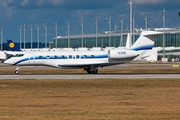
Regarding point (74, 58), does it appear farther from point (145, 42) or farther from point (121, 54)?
point (145, 42)

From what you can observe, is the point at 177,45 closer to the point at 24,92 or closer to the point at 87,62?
the point at 87,62

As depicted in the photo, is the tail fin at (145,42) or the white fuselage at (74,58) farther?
the tail fin at (145,42)

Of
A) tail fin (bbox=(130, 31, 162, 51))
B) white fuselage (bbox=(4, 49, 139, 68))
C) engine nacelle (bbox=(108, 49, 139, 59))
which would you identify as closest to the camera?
engine nacelle (bbox=(108, 49, 139, 59))

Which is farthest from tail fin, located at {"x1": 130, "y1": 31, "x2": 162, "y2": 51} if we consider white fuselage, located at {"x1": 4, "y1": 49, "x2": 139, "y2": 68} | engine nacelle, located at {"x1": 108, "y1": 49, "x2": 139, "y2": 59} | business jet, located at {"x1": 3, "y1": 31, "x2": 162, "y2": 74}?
engine nacelle, located at {"x1": 108, "y1": 49, "x2": 139, "y2": 59}

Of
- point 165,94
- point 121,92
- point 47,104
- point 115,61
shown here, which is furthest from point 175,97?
point 115,61

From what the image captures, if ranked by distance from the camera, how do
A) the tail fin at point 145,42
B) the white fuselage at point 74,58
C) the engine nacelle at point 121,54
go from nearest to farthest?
the engine nacelle at point 121,54 < the white fuselage at point 74,58 < the tail fin at point 145,42

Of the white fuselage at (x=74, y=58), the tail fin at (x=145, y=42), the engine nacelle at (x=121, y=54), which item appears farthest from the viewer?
the tail fin at (x=145, y=42)

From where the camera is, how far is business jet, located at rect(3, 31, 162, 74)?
210 feet

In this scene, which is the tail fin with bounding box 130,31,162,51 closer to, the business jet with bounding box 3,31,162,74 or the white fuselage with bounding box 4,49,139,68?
the business jet with bounding box 3,31,162,74

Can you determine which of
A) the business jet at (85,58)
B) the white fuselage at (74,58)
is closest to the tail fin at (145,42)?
the business jet at (85,58)

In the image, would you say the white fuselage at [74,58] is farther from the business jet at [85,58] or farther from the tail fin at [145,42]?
the tail fin at [145,42]

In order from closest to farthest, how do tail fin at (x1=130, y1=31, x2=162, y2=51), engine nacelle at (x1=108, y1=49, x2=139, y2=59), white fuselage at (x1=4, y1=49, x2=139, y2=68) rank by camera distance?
engine nacelle at (x1=108, y1=49, x2=139, y2=59) → white fuselage at (x1=4, y1=49, x2=139, y2=68) → tail fin at (x1=130, y1=31, x2=162, y2=51)

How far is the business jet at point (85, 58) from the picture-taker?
210 ft

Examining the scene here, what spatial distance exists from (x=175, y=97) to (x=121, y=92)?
5.08 metres
